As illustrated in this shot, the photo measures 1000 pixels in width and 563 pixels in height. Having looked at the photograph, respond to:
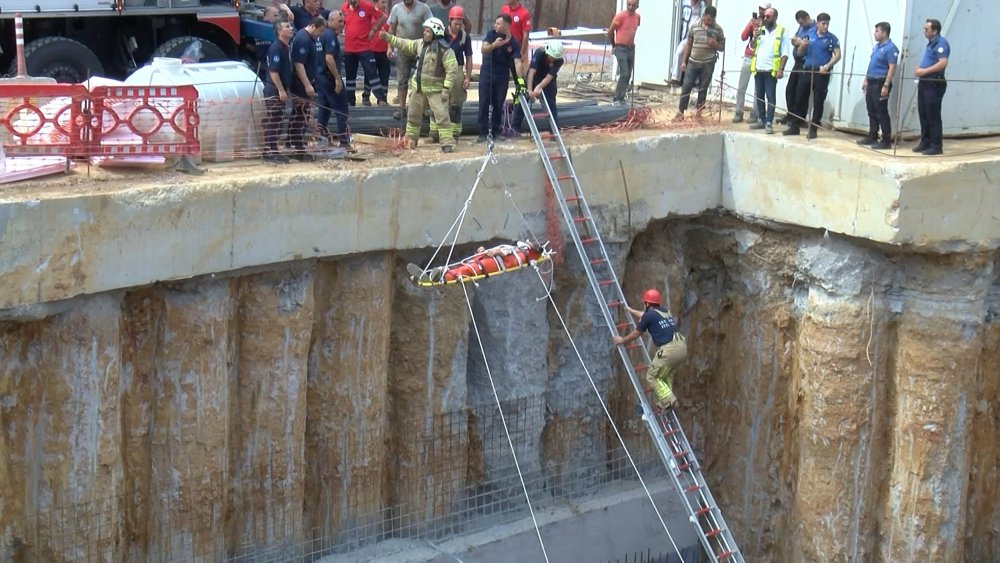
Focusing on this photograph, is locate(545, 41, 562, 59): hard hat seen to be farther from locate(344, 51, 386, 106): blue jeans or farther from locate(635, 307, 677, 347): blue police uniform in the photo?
locate(635, 307, 677, 347): blue police uniform

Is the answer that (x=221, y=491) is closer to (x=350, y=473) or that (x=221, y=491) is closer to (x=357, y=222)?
(x=350, y=473)

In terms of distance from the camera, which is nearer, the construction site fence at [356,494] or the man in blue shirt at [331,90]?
the construction site fence at [356,494]

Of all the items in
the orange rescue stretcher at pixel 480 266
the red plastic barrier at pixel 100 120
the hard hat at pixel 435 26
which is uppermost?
the hard hat at pixel 435 26

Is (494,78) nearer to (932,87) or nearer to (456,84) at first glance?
(456,84)

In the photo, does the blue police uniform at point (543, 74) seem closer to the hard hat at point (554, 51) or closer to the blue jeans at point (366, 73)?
the hard hat at point (554, 51)

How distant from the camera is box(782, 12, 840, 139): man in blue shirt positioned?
604 inches

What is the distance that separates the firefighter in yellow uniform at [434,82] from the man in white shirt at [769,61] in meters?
3.79

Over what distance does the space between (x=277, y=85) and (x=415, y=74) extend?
5.29 ft

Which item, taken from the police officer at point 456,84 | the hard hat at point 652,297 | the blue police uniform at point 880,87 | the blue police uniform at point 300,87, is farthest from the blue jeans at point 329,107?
the blue police uniform at point 880,87

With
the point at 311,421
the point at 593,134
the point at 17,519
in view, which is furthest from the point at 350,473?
the point at 593,134

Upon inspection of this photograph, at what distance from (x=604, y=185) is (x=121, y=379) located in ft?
18.5

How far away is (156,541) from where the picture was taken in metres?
12.6

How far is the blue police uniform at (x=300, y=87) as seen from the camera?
13.8 meters

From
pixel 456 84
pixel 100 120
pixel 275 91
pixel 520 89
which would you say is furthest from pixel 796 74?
pixel 100 120
